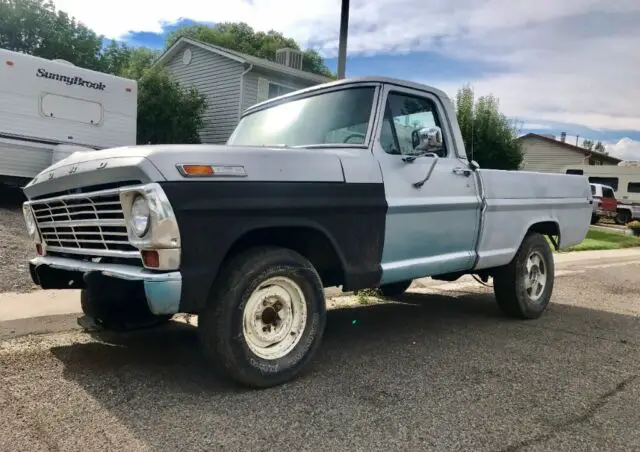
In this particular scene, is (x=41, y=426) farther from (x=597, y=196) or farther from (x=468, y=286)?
(x=597, y=196)

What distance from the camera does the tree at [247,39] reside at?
46469 millimetres

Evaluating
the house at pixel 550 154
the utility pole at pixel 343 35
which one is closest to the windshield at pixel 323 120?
the utility pole at pixel 343 35

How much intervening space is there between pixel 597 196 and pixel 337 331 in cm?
2621

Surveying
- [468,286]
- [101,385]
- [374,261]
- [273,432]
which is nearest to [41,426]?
[101,385]

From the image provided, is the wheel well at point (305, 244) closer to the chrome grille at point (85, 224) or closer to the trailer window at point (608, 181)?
the chrome grille at point (85, 224)

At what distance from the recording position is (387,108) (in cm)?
459

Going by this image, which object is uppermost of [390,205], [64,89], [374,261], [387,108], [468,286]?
[64,89]

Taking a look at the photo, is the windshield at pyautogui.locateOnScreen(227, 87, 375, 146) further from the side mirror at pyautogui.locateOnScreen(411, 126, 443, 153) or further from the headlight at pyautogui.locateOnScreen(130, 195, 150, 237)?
the headlight at pyautogui.locateOnScreen(130, 195, 150, 237)

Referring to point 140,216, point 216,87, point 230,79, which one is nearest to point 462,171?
point 140,216

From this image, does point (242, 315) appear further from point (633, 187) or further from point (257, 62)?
point (633, 187)

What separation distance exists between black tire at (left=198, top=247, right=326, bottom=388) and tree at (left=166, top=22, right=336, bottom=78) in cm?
4366

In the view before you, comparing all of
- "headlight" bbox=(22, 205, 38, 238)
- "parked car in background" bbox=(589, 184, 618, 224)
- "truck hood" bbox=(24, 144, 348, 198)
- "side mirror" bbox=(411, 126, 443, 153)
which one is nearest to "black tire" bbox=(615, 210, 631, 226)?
"parked car in background" bbox=(589, 184, 618, 224)

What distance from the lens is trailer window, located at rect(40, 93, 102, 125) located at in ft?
39.1

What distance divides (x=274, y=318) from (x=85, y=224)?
139 centimetres
